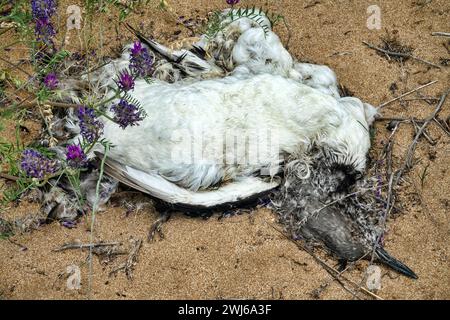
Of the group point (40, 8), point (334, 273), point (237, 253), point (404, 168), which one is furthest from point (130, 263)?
point (404, 168)

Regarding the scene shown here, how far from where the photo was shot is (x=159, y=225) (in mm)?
3939

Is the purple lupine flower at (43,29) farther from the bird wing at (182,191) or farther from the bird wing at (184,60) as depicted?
the bird wing at (184,60)

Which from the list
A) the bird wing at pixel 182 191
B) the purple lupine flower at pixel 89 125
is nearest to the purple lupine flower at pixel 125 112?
the purple lupine flower at pixel 89 125

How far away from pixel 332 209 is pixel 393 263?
0.48 m

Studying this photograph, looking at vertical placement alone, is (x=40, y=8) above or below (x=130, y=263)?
above

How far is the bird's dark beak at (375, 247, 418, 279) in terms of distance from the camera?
12.3 feet

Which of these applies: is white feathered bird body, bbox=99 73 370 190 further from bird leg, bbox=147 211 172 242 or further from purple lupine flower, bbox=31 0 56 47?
purple lupine flower, bbox=31 0 56 47

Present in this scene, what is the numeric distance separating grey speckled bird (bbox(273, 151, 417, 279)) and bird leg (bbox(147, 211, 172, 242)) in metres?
0.66

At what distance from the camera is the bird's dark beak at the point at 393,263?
3.74 meters

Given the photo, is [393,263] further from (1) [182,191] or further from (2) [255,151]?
(1) [182,191]

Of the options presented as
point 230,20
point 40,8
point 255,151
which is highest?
point 40,8

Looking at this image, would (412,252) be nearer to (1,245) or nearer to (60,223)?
(60,223)

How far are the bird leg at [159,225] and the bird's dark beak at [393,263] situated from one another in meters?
1.25

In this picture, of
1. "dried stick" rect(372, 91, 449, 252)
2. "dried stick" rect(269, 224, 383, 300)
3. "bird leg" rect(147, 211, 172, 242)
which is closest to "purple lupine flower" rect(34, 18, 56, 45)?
"bird leg" rect(147, 211, 172, 242)
